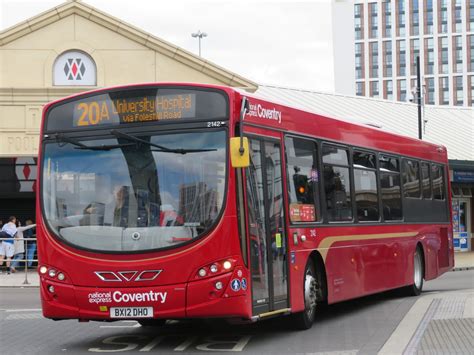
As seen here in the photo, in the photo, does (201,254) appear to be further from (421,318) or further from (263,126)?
(421,318)

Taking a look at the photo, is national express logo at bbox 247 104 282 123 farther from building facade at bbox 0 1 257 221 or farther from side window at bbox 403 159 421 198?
building facade at bbox 0 1 257 221

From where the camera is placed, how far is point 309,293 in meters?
12.2

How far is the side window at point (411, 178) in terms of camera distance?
676 inches

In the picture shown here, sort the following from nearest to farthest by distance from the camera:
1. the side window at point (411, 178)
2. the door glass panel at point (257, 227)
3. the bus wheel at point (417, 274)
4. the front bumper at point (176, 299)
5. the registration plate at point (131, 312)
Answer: the front bumper at point (176, 299)
the registration plate at point (131, 312)
the door glass panel at point (257, 227)
the side window at point (411, 178)
the bus wheel at point (417, 274)

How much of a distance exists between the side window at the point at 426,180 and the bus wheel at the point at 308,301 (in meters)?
6.51

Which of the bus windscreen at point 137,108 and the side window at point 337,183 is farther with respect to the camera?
the side window at point 337,183

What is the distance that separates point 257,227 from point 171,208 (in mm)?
1097

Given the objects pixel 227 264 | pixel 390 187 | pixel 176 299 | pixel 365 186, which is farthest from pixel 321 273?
pixel 390 187

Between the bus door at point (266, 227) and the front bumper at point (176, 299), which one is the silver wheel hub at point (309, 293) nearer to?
the bus door at point (266, 227)

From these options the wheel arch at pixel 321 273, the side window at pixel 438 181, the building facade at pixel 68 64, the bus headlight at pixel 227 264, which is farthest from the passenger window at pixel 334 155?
the building facade at pixel 68 64

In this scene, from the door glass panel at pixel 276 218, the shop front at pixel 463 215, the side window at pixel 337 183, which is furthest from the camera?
the shop front at pixel 463 215

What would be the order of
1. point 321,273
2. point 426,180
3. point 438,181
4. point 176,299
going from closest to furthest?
point 176,299
point 321,273
point 426,180
point 438,181

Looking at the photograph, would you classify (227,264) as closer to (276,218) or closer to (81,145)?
(276,218)

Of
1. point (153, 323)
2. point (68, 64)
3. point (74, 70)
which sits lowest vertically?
point (153, 323)
